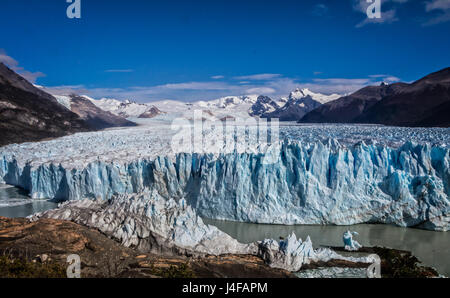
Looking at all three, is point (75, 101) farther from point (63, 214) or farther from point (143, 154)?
point (63, 214)

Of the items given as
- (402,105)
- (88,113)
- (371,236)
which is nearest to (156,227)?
(371,236)

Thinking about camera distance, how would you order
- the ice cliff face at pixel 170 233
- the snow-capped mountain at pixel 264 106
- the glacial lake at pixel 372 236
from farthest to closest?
the snow-capped mountain at pixel 264 106
the glacial lake at pixel 372 236
the ice cliff face at pixel 170 233

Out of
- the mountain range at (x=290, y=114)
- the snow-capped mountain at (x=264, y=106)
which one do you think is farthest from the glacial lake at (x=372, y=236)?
the snow-capped mountain at (x=264, y=106)

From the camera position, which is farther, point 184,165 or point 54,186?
point 54,186

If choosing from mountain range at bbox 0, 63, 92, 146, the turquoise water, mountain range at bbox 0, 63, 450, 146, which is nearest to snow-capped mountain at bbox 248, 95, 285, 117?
mountain range at bbox 0, 63, 450, 146

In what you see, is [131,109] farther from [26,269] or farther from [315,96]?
[26,269]

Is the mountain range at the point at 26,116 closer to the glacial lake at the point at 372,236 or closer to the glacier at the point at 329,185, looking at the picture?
the glacier at the point at 329,185

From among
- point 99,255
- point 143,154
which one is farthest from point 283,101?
point 99,255
